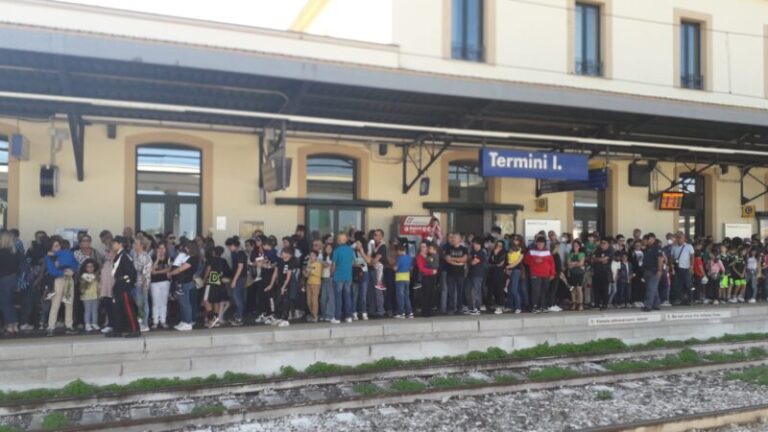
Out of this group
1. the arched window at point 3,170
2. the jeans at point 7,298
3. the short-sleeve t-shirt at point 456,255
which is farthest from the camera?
the short-sleeve t-shirt at point 456,255

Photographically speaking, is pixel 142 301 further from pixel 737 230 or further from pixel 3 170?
pixel 737 230

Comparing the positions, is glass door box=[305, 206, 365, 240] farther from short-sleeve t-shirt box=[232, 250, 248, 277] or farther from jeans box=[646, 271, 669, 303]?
jeans box=[646, 271, 669, 303]

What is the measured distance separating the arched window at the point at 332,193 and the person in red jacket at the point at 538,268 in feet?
12.9

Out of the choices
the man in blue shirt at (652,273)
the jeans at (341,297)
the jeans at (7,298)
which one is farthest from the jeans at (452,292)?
the jeans at (7,298)

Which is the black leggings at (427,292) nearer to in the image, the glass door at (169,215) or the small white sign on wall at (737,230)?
the glass door at (169,215)

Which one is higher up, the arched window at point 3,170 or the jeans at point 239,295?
the arched window at point 3,170

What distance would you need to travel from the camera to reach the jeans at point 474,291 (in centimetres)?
1198

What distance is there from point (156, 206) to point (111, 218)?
3.02 ft

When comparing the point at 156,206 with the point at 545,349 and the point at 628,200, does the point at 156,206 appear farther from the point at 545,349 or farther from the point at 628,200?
the point at 628,200

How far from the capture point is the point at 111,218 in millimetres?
11883

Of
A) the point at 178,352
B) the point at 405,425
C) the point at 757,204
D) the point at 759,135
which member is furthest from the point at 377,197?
the point at 757,204

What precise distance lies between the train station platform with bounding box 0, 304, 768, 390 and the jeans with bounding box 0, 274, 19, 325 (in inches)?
26.3

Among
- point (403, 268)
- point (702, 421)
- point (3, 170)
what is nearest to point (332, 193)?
point (403, 268)

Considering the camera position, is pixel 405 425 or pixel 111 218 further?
pixel 111 218
